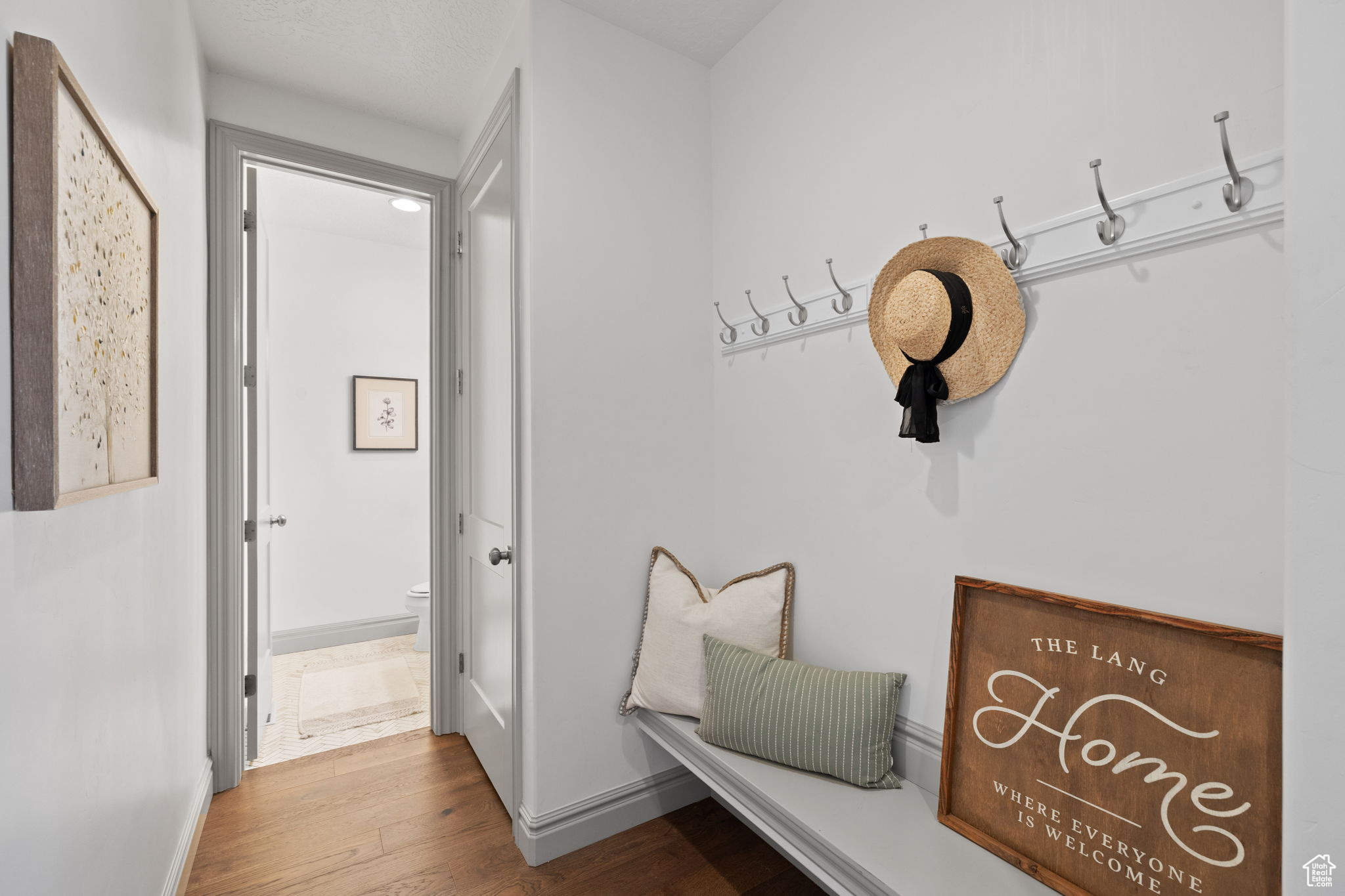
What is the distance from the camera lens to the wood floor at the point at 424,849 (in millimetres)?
1689

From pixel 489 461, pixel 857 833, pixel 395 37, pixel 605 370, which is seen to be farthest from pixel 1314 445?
pixel 395 37

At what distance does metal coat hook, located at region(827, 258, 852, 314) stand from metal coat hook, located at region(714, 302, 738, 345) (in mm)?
411

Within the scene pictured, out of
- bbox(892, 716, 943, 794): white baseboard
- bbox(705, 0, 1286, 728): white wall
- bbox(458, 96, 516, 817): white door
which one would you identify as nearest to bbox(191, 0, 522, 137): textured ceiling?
bbox(458, 96, 516, 817): white door

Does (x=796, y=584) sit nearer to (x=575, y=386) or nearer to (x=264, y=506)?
(x=575, y=386)

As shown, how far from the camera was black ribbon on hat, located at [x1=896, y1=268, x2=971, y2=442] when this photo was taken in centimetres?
128

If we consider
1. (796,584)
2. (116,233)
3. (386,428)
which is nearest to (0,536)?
(116,233)

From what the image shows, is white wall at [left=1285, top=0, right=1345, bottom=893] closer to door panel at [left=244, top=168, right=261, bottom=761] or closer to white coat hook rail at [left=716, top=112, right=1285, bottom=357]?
white coat hook rail at [left=716, top=112, right=1285, bottom=357]

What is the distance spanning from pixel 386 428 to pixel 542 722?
9.13 feet

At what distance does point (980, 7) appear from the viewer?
4.33ft

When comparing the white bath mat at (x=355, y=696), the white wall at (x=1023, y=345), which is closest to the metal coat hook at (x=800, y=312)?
the white wall at (x=1023, y=345)

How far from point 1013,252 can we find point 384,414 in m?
3.71

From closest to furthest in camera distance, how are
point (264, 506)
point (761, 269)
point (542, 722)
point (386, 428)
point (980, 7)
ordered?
point (980, 7)
point (542, 722)
point (761, 269)
point (264, 506)
point (386, 428)

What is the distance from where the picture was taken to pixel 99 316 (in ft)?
3.21

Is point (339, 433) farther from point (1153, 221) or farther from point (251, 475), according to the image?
point (1153, 221)
